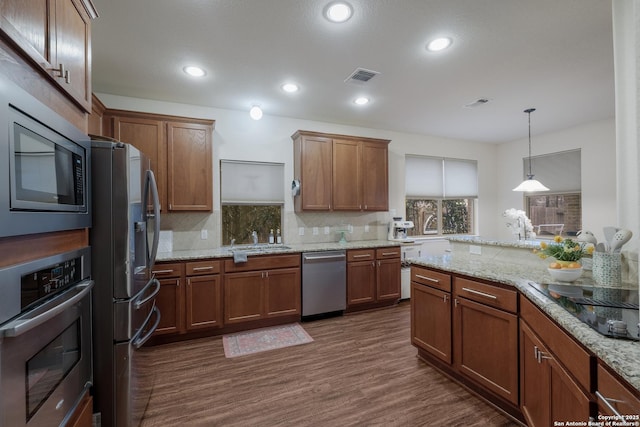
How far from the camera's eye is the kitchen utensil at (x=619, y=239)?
164cm

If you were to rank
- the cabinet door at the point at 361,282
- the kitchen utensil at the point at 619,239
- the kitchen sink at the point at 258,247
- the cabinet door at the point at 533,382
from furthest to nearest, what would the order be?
1. the cabinet door at the point at 361,282
2. the kitchen sink at the point at 258,247
3. the kitchen utensil at the point at 619,239
4. the cabinet door at the point at 533,382

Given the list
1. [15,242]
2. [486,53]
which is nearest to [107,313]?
[15,242]

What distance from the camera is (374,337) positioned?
3139 mm

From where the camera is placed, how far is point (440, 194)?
5.41 meters

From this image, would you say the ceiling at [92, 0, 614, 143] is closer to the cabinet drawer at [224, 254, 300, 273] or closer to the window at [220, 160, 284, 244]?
the window at [220, 160, 284, 244]

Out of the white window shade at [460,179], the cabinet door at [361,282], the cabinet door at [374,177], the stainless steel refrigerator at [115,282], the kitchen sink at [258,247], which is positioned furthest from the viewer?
the white window shade at [460,179]

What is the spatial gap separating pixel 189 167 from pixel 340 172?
2.03 meters

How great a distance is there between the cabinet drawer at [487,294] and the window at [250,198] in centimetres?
268

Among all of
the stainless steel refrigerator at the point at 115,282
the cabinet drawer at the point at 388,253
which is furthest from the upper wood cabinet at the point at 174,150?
the cabinet drawer at the point at 388,253

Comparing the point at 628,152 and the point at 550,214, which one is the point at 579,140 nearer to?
the point at 550,214

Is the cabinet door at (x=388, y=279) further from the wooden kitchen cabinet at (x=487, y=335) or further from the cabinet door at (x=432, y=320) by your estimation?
the wooden kitchen cabinet at (x=487, y=335)

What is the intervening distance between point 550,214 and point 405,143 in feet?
9.78

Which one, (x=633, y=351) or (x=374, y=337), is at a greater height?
(x=633, y=351)

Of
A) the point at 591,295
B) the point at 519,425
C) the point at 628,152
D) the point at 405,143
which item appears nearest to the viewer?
the point at 591,295
